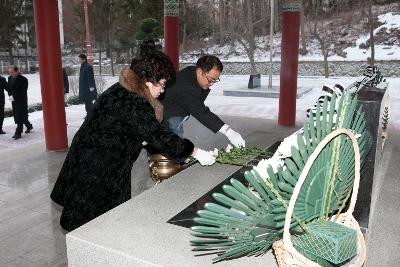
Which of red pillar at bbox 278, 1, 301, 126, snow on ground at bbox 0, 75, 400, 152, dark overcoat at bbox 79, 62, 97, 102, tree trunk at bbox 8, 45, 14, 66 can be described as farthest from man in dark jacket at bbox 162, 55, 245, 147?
tree trunk at bbox 8, 45, 14, 66

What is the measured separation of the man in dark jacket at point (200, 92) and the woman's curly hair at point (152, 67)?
100cm

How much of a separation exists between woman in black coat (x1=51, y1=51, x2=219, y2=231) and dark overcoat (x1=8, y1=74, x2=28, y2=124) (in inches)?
225

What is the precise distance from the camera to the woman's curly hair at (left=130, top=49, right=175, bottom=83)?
1937 millimetres

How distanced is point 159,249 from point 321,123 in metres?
0.94

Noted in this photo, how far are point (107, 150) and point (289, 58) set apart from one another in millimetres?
5518

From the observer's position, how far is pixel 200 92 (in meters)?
3.29

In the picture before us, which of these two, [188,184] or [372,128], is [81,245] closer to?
[188,184]

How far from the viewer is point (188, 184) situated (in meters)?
2.40

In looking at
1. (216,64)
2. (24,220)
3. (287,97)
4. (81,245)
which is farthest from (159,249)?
(287,97)

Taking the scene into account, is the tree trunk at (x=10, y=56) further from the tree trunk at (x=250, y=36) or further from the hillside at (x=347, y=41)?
the tree trunk at (x=250, y=36)

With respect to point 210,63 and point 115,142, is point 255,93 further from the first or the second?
point 115,142

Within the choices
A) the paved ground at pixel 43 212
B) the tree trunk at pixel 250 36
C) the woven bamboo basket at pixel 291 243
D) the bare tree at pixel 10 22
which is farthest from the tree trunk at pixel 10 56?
the woven bamboo basket at pixel 291 243

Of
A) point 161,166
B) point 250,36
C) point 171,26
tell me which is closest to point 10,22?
point 250,36

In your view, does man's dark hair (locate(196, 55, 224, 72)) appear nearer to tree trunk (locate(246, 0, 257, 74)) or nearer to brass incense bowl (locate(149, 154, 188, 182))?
brass incense bowl (locate(149, 154, 188, 182))
